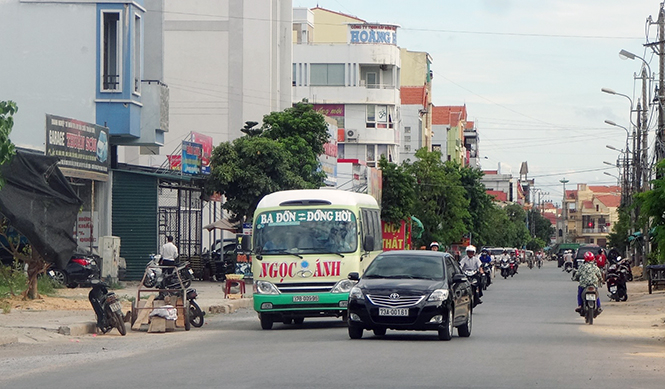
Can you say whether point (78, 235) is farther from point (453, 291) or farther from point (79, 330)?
point (453, 291)

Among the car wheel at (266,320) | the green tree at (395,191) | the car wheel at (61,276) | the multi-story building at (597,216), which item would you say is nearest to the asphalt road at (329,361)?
the car wheel at (266,320)

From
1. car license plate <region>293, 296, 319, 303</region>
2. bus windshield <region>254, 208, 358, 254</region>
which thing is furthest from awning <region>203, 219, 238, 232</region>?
car license plate <region>293, 296, 319, 303</region>

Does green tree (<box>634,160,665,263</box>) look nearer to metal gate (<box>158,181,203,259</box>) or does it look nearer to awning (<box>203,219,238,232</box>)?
metal gate (<box>158,181,203,259</box>)

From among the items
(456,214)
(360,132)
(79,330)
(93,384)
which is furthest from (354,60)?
(93,384)

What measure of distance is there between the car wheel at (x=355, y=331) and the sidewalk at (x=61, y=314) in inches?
195

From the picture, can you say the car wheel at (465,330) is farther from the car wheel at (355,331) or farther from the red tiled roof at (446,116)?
the red tiled roof at (446,116)

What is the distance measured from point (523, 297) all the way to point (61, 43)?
1790 cm

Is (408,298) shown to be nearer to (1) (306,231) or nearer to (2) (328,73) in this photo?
(1) (306,231)

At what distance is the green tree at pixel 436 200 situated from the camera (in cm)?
7650

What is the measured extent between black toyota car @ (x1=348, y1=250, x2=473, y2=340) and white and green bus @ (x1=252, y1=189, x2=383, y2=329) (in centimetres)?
232

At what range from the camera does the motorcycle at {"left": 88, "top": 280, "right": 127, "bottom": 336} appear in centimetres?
1889

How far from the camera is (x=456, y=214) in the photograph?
77.8 meters

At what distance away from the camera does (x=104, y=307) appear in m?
19.0

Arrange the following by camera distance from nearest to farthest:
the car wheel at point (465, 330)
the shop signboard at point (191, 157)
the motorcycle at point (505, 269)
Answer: the car wheel at point (465, 330) < the shop signboard at point (191, 157) < the motorcycle at point (505, 269)
